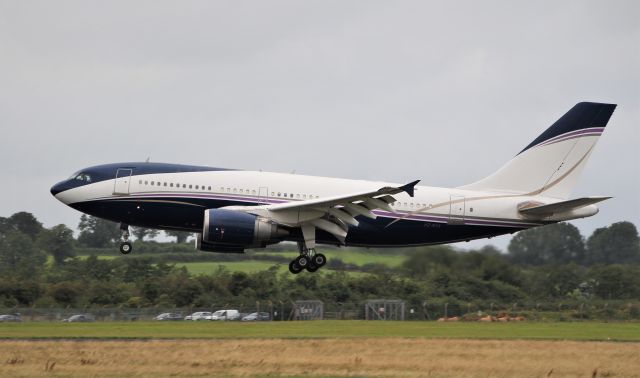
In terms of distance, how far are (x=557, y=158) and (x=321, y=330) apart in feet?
39.6

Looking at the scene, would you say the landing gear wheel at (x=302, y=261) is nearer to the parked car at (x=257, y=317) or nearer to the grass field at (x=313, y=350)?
the grass field at (x=313, y=350)

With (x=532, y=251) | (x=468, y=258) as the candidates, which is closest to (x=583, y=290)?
(x=532, y=251)

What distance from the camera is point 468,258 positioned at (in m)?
51.0

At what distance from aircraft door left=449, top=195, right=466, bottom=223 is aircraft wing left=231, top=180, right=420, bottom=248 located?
3.18 metres

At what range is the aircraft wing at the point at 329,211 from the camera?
130 feet

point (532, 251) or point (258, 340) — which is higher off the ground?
point (532, 251)

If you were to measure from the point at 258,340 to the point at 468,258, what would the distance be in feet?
55.5

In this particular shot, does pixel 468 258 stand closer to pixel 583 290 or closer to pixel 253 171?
pixel 583 290

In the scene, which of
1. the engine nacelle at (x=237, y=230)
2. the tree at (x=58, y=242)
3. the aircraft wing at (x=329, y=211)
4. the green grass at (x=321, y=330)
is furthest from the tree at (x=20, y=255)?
the aircraft wing at (x=329, y=211)

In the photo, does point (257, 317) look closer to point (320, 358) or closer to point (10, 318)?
point (10, 318)

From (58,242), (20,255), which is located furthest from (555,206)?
(58,242)

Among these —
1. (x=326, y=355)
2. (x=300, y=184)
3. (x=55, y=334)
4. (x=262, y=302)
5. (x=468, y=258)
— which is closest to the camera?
(x=326, y=355)

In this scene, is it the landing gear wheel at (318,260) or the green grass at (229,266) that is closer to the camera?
the landing gear wheel at (318,260)

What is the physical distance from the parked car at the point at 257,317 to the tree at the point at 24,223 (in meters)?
39.1
